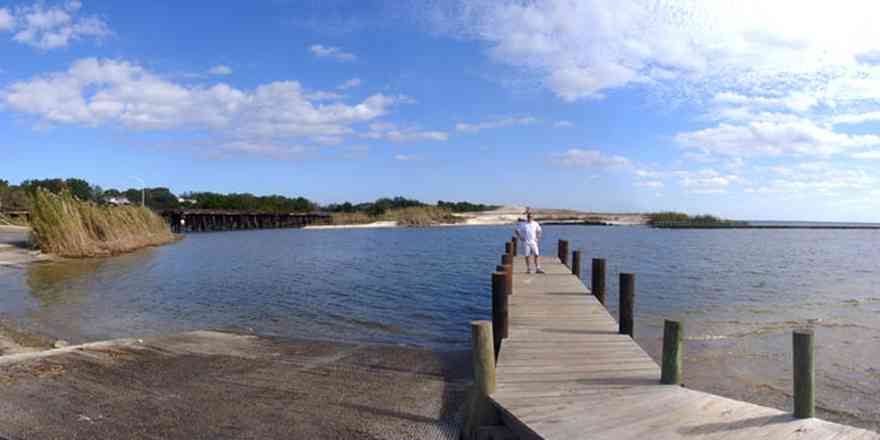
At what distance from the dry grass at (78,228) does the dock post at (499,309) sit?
32.9m

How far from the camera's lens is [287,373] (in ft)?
33.3

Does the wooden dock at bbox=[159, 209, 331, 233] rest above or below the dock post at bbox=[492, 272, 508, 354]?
above

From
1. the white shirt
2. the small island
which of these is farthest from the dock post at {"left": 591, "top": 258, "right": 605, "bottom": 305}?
the small island

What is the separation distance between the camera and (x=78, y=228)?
119 feet

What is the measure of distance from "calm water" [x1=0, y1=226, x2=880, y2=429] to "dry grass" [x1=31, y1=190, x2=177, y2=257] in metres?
2.70

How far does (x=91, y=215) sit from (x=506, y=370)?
3952 cm

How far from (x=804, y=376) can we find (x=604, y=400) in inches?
77.1

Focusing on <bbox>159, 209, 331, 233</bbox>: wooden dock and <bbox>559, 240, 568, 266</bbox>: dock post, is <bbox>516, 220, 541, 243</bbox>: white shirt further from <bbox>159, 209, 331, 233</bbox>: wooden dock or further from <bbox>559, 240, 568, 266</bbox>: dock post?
<bbox>159, 209, 331, 233</bbox>: wooden dock

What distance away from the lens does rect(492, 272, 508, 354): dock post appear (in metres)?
10.2

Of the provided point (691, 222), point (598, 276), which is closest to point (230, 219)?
point (691, 222)

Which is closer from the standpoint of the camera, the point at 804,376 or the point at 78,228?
the point at 804,376

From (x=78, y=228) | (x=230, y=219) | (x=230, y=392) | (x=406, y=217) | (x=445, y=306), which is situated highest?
(x=406, y=217)

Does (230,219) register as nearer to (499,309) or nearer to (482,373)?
(499,309)

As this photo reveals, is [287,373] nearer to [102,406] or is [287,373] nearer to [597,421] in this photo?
[102,406]
